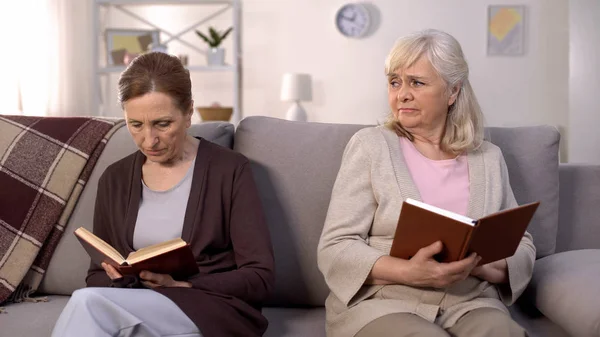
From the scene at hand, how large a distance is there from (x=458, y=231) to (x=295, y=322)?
0.62 meters

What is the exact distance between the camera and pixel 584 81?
5.45 metres

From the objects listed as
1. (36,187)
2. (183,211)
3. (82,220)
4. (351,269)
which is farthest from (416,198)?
(36,187)

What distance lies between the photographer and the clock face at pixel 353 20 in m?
5.88

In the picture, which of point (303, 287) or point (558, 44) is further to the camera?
point (558, 44)

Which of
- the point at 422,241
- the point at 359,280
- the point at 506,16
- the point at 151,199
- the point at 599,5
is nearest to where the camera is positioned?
the point at 422,241

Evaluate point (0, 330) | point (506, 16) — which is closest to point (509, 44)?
point (506, 16)

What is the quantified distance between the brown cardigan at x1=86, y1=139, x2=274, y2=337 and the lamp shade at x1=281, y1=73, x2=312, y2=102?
12.4ft

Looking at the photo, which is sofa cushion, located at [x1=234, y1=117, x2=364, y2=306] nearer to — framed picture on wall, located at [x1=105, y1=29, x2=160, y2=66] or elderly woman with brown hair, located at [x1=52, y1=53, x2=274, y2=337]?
elderly woman with brown hair, located at [x1=52, y1=53, x2=274, y2=337]

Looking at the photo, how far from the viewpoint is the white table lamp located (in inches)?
225

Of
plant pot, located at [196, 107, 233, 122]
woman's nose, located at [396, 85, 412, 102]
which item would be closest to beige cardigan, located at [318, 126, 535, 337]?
woman's nose, located at [396, 85, 412, 102]

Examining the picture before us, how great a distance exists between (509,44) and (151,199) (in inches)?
179

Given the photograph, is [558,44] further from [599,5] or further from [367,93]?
[367,93]

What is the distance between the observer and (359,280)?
1.75m

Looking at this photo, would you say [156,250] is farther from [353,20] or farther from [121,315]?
[353,20]
